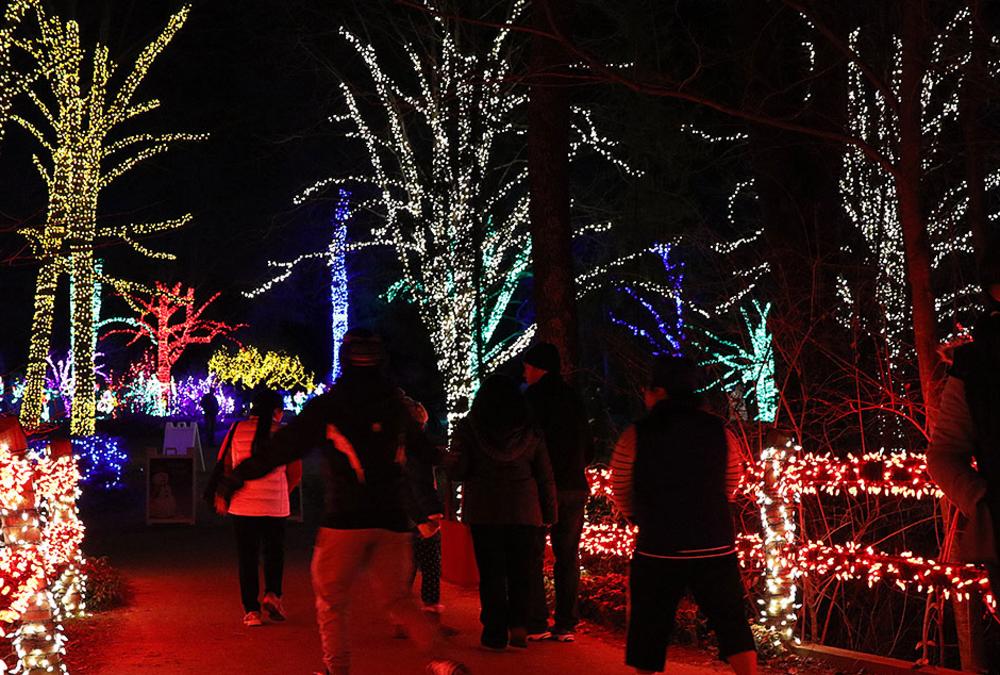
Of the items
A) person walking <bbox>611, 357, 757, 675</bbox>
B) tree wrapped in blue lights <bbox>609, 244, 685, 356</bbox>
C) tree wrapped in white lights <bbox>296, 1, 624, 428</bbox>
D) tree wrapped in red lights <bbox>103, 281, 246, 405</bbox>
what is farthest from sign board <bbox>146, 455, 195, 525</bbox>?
tree wrapped in red lights <bbox>103, 281, 246, 405</bbox>

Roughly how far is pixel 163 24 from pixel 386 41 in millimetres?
7788

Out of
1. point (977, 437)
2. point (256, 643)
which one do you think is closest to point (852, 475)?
point (977, 437)

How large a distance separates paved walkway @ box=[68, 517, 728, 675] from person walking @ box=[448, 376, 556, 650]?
34 centimetres

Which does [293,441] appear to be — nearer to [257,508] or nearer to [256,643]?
[256,643]

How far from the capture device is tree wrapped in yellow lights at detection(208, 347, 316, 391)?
173ft

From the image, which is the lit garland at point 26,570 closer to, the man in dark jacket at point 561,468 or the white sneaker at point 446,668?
the white sneaker at point 446,668

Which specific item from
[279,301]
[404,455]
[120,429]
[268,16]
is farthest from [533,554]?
[279,301]

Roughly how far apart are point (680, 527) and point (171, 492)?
15331mm

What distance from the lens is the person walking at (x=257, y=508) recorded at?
9954 mm

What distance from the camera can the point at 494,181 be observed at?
76.3ft

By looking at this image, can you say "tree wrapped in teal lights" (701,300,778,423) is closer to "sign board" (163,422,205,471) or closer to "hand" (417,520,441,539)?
"hand" (417,520,441,539)

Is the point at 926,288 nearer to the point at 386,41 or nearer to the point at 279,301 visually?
the point at 386,41

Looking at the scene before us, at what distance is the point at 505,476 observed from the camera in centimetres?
840

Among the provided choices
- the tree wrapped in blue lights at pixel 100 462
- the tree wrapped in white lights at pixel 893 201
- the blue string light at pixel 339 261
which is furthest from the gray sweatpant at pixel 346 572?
the tree wrapped in blue lights at pixel 100 462
